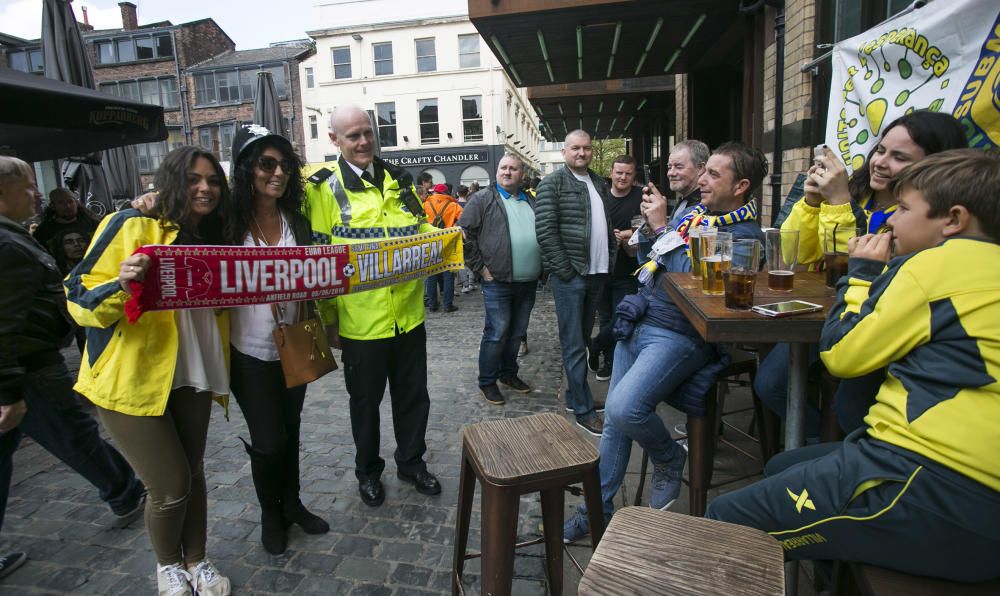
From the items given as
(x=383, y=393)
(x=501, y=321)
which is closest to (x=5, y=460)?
(x=383, y=393)

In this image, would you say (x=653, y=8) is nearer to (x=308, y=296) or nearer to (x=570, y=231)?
(x=570, y=231)

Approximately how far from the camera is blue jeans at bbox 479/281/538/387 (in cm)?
471

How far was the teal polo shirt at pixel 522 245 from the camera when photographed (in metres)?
4.67

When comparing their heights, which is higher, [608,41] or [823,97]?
[608,41]

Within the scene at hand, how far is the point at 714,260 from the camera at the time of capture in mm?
2041

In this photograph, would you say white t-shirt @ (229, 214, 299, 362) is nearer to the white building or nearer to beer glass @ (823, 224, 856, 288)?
beer glass @ (823, 224, 856, 288)

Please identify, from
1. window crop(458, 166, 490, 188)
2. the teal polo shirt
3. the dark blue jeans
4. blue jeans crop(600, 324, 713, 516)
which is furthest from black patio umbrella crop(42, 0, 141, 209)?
window crop(458, 166, 490, 188)

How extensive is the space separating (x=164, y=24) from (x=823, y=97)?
1629 inches

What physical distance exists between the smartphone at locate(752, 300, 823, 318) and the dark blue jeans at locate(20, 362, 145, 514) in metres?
3.35

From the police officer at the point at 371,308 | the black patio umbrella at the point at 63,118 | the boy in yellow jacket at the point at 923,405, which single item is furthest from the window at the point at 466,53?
the boy in yellow jacket at the point at 923,405

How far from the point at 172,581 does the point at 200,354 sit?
3.28ft

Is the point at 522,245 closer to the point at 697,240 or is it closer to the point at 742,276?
the point at 697,240

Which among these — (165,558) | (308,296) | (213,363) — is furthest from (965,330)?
(165,558)

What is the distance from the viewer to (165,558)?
2.33 m
